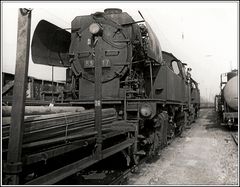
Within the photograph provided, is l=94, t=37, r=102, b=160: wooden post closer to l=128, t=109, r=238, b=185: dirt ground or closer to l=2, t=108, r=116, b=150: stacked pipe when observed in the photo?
l=2, t=108, r=116, b=150: stacked pipe

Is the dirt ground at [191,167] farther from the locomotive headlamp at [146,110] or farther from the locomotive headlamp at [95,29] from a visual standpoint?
the locomotive headlamp at [95,29]

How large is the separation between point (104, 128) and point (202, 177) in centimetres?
221

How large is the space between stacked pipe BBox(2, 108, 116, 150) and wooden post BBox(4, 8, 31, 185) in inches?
9.4

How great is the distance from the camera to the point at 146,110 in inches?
228

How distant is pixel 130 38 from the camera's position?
6117 mm

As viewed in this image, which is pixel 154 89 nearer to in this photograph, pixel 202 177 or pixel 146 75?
pixel 146 75

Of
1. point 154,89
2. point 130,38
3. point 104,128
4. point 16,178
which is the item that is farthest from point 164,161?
point 16,178

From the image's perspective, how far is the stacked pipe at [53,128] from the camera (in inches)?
120

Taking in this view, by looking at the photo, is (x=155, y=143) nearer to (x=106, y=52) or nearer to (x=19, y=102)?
(x=106, y=52)

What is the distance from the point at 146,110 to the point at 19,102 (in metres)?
3.51

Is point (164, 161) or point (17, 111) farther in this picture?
point (164, 161)

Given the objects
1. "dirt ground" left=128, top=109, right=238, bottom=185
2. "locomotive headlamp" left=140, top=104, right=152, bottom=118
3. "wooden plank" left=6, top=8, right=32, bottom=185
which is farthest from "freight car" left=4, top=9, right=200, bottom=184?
"wooden plank" left=6, top=8, right=32, bottom=185

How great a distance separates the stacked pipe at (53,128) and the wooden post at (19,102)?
239 millimetres

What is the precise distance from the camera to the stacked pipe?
3.04m
